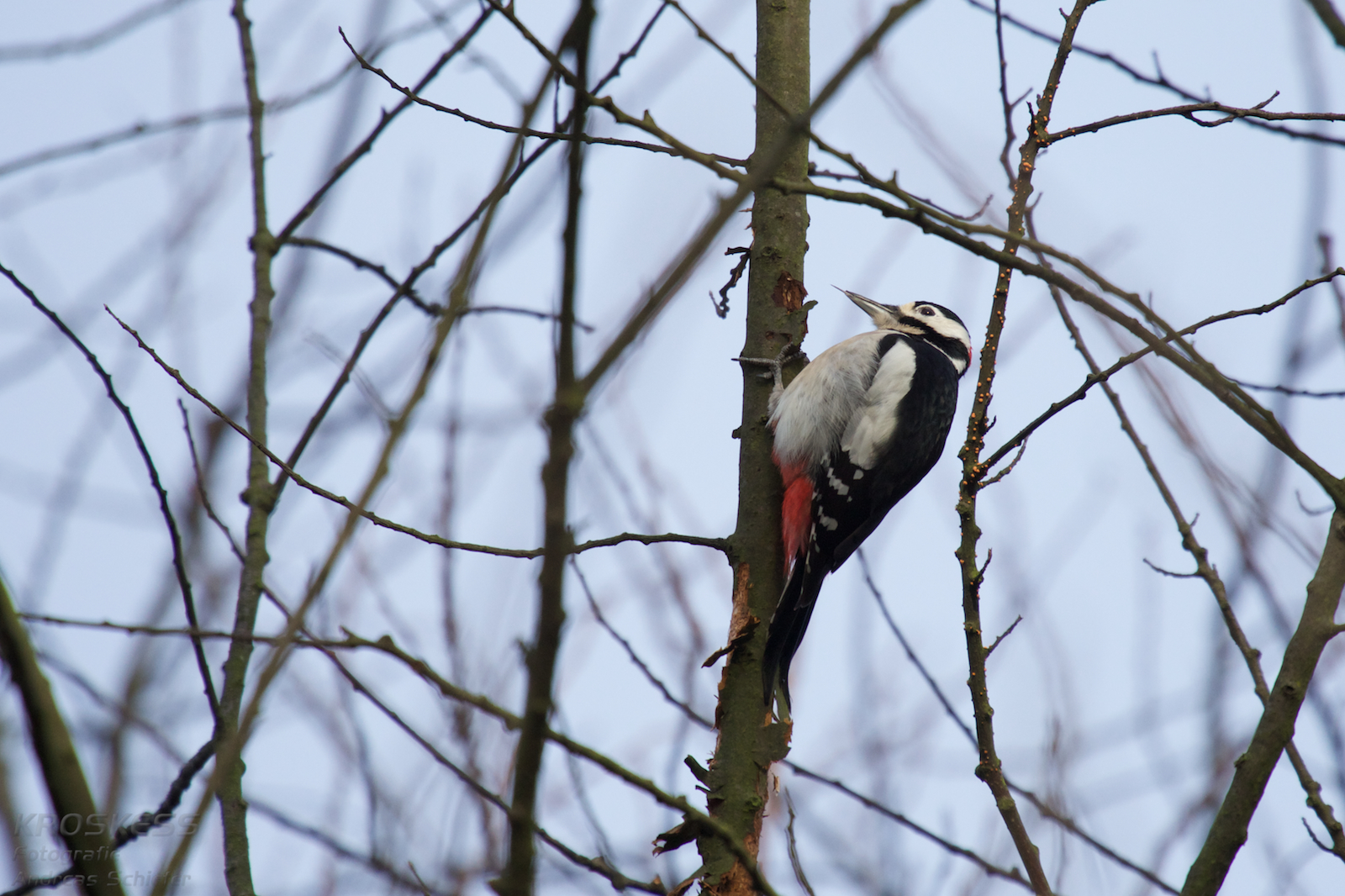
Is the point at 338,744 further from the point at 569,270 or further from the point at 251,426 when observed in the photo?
the point at 569,270

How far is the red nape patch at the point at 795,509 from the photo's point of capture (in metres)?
3.14

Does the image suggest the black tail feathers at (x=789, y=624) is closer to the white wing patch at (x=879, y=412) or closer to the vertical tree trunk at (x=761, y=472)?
the vertical tree trunk at (x=761, y=472)

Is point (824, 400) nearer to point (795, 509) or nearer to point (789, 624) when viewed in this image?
point (795, 509)

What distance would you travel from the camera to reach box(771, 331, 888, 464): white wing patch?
3.32 metres

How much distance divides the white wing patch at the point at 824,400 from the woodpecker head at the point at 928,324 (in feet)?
1.57

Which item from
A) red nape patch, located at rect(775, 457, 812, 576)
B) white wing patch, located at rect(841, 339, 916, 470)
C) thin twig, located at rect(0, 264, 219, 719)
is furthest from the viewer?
white wing patch, located at rect(841, 339, 916, 470)

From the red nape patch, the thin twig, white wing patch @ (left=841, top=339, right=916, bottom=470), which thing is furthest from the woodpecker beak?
the thin twig

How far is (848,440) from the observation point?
388cm

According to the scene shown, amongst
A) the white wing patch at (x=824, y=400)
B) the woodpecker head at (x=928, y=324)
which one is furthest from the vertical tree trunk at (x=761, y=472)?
the woodpecker head at (x=928, y=324)

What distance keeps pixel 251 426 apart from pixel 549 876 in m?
1.43

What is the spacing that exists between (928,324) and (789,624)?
2.42 m

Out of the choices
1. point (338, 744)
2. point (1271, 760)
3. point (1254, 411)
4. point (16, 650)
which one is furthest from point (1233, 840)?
point (338, 744)

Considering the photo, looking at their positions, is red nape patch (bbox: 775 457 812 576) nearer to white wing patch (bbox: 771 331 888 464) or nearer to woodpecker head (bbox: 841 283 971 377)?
white wing patch (bbox: 771 331 888 464)

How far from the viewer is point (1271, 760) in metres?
1.79
